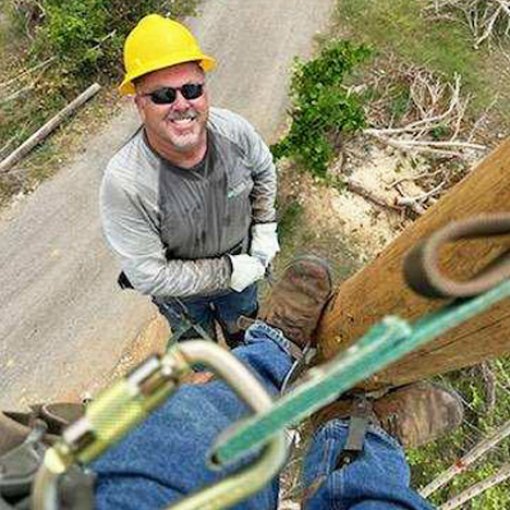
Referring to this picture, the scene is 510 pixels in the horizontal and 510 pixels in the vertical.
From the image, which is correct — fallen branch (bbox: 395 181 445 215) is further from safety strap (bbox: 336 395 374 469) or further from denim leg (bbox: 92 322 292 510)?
denim leg (bbox: 92 322 292 510)

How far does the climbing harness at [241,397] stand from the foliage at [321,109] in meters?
6.82

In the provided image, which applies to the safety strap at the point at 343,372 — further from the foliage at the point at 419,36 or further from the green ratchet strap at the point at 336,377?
the foliage at the point at 419,36

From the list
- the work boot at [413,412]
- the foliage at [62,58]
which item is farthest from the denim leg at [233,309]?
the foliage at [62,58]

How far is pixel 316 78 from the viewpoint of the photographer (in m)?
7.58

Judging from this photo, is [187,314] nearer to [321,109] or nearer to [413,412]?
[413,412]

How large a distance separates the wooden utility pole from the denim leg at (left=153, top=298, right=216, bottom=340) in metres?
2.05

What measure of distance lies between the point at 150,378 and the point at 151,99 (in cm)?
286

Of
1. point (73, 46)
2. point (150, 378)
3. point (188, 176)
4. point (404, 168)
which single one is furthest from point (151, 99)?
point (73, 46)

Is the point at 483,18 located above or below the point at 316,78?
below

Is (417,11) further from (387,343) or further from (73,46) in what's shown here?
(387,343)

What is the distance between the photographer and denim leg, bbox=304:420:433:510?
1.92 meters

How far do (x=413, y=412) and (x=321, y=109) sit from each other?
5129 millimetres

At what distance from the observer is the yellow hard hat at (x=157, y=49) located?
134 inches

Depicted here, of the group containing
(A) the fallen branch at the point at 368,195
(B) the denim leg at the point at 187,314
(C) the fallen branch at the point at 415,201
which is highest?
(B) the denim leg at the point at 187,314
